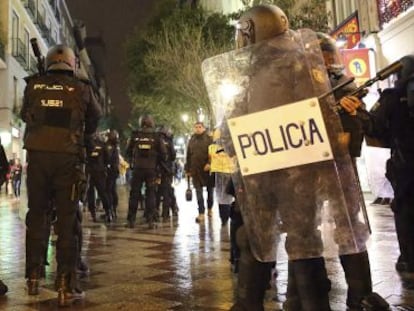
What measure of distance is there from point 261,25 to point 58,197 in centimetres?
213

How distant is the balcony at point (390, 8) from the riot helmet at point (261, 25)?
1075cm

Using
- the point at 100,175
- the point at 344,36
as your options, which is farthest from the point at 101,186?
the point at 344,36

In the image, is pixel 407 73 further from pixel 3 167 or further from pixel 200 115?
pixel 200 115

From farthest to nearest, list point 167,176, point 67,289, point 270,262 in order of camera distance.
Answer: point 167,176 < point 67,289 < point 270,262

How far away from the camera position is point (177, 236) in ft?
26.7

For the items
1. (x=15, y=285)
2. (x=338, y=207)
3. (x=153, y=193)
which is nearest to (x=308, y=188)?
(x=338, y=207)

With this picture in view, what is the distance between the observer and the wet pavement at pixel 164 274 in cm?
419

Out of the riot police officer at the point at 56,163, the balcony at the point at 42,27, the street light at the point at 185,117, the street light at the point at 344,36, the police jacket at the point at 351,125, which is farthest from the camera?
the balcony at the point at 42,27

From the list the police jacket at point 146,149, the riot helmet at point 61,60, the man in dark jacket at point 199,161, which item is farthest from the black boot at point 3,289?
the man in dark jacket at point 199,161

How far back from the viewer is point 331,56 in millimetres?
3520

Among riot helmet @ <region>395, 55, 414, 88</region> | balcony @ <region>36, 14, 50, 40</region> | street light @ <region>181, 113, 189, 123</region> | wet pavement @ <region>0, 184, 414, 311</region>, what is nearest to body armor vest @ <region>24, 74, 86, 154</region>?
wet pavement @ <region>0, 184, 414, 311</region>

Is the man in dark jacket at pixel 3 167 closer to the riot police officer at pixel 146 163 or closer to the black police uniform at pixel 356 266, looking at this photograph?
the black police uniform at pixel 356 266

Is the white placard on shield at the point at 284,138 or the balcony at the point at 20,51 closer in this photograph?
the white placard on shield at the point at 284,138

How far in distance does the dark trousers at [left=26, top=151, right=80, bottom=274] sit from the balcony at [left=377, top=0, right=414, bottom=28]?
10839 millimetres
